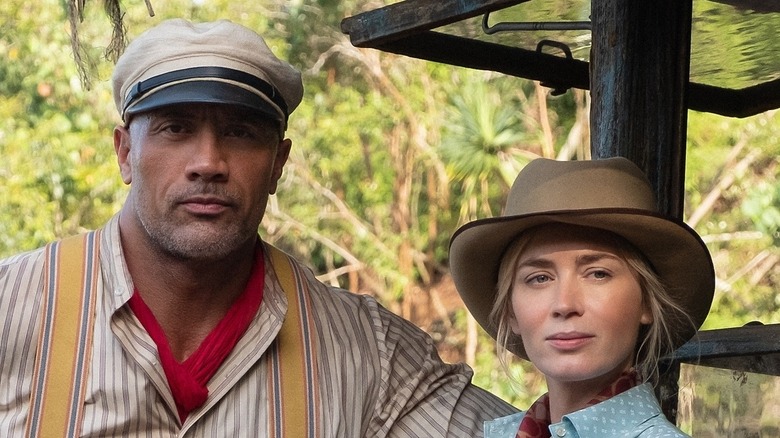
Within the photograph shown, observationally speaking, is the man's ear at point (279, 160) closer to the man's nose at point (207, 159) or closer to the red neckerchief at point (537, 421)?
the man's nose at point (207, 159)

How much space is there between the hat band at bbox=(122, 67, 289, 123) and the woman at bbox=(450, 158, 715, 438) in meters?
0.62

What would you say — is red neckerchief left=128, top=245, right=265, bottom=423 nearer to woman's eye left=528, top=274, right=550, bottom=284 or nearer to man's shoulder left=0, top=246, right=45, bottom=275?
man's shoulder left=0, top=246, right=45, bottom=275

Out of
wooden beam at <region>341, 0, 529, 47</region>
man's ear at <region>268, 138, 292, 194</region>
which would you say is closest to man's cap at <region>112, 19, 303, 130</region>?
man's ear at <region>268, 138, 292, 194</region>

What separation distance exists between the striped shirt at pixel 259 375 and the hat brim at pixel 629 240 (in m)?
0.44

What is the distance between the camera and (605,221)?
7.25 feet

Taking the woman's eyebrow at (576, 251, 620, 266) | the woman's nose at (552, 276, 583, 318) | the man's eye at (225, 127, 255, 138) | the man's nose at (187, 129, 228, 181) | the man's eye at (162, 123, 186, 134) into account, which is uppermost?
the man's eye at (162, 123, 186, 134)

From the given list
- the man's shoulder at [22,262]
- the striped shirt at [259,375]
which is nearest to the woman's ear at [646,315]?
the striped shirt at [259,375]

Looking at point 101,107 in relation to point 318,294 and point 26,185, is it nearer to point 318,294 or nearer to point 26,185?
point 26,185

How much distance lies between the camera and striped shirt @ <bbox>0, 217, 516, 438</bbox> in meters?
2.67

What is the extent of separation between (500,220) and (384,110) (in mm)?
9531

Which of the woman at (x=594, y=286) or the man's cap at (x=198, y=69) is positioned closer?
the woman at (x=594, y=286)

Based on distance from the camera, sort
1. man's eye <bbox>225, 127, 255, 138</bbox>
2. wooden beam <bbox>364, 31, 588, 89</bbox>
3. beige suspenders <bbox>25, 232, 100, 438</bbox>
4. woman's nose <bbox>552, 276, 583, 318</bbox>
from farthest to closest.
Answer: wooden beam <bbox>364, 31, 588, 89</bbox> → man's eye <bbox>225, 127, 255, 138</bbox> → beige suspenders <bbox>25, 232, 100, 438</bbox> → woman's nose <bbox>552, 276, 583, 318</bbox>

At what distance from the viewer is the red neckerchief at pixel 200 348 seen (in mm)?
2715

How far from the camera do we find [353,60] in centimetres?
1218
